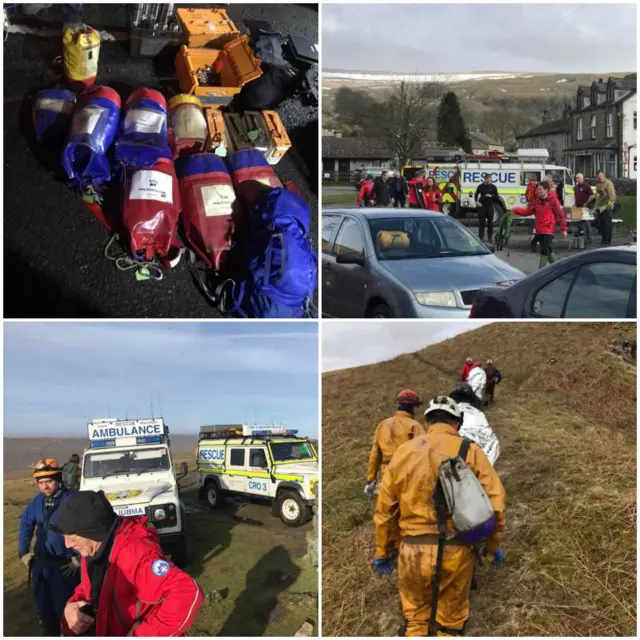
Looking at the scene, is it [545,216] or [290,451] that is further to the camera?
[545,216]

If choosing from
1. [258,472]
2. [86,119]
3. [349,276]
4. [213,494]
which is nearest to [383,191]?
[349,276]

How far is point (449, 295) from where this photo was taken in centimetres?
385

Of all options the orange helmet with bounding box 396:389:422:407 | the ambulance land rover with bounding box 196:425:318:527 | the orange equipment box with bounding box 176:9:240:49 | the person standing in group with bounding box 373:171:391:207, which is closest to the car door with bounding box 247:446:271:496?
the ambulance land rover with bounding box 196:425:318:527

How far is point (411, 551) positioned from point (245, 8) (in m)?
4.02

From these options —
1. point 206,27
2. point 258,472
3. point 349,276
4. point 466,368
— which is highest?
point 206,27

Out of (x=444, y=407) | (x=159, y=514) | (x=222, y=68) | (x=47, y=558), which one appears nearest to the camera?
(x=444, y=407)

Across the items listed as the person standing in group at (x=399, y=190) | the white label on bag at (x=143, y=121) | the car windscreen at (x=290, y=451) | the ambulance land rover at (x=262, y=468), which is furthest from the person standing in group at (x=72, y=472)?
the person standing in group at (x=399, y=190)

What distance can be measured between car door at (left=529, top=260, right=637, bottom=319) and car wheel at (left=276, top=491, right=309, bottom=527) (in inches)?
74.4

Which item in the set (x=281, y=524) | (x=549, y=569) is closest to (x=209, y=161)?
(x=281, y=524)

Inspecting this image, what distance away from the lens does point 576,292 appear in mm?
3643

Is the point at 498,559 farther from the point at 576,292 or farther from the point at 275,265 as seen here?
the point at 275,265

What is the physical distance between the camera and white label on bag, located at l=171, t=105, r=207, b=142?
13.8 ft

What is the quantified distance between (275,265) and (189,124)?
128cm

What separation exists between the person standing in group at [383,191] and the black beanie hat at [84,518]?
2.84 m
